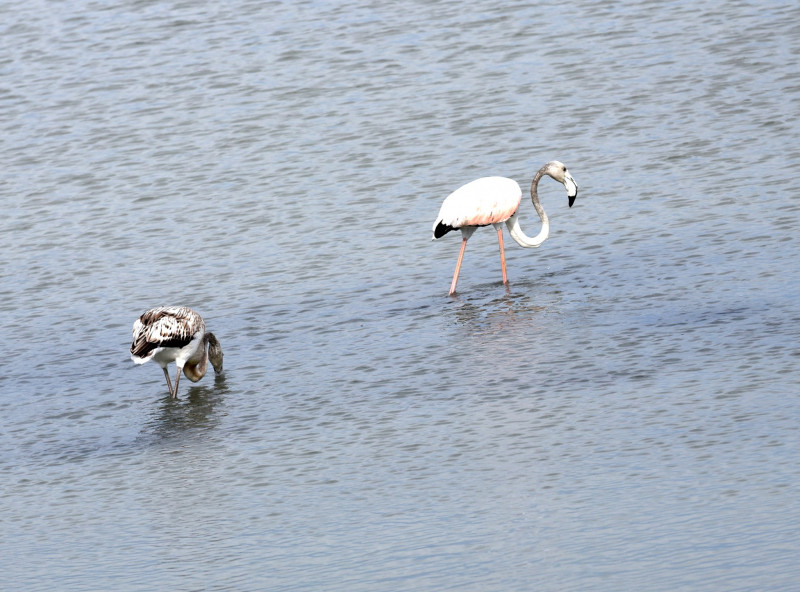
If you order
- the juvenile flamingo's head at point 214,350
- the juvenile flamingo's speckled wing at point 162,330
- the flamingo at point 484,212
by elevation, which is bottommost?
the juvenile flamingo's head at point 214,350

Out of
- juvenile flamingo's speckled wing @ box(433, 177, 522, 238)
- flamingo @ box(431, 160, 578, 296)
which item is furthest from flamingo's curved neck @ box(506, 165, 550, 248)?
juvenile flamingo's speckled wing @ box(433, 177, 522, 238)

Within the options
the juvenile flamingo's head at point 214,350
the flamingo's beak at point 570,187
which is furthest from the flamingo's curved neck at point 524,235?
the juvenile flamingo's head at point 214,350

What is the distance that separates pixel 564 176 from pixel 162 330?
16.2 ft

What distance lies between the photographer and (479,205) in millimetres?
14531

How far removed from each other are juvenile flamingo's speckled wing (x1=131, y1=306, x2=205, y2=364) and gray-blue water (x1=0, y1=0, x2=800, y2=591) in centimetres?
49

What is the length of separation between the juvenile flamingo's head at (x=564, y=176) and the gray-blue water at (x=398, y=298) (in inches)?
18.2

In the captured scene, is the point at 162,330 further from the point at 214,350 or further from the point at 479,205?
the point at 479,205

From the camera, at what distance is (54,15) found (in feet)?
86.5

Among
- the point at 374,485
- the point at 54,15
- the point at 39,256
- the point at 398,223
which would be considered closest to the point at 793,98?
the point at 398,223

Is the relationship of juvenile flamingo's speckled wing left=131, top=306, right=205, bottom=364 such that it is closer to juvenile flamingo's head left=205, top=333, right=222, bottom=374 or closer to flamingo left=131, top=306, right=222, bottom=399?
flamingo left=131, top=306, right=222, bottom=399

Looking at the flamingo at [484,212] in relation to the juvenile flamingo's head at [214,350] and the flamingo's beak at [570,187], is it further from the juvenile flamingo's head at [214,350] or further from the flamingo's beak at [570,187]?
the juvenile flamingo's head at [214,350]

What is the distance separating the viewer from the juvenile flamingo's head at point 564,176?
50.0 feet

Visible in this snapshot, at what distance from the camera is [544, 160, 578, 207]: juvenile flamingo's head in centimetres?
1524

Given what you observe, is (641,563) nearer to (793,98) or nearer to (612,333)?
(612,333)
